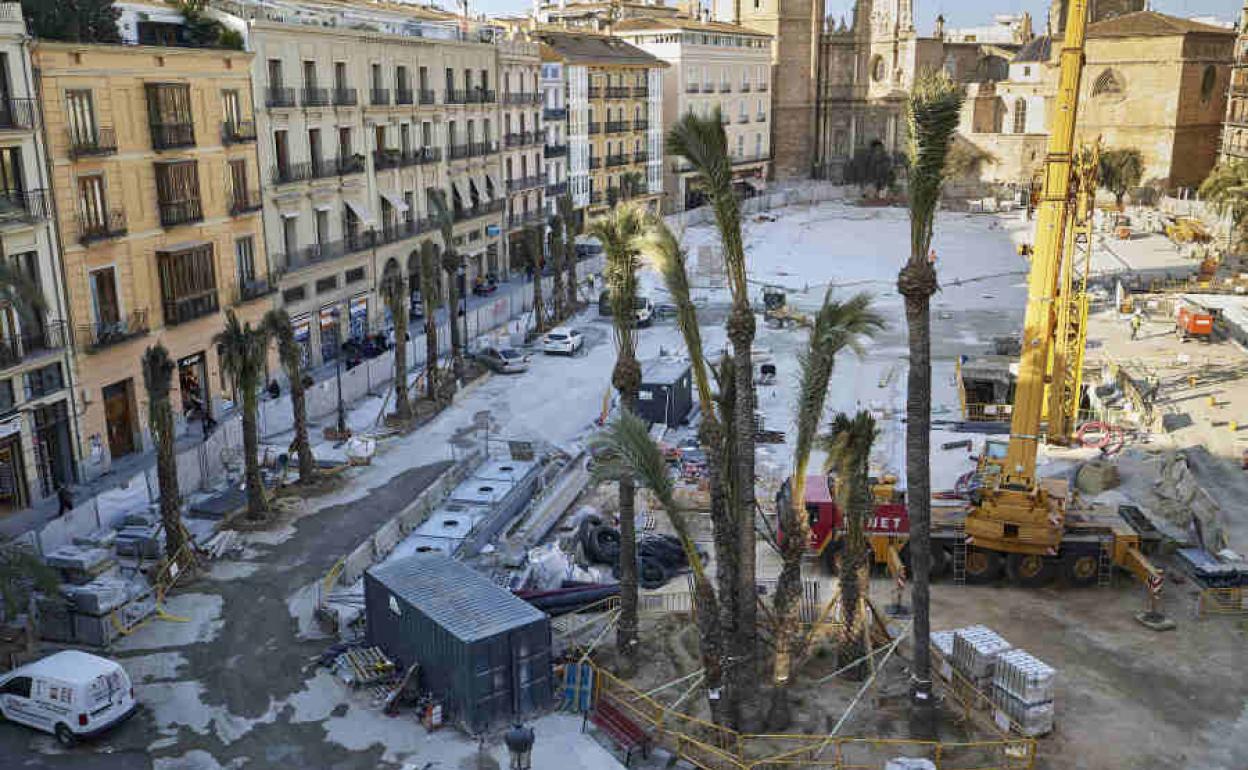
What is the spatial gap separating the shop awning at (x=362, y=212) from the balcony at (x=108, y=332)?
574 inches

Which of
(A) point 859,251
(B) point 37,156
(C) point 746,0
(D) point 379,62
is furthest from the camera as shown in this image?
(C) point 746,0

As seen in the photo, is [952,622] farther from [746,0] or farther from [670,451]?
[746,0]

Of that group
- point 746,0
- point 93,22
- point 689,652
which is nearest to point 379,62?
point 93,22

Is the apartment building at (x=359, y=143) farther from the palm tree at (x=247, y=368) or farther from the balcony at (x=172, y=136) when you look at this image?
the palm tree at (x=247, y=368)

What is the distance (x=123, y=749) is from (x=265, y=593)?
6.34 metres

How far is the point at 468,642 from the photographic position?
18516mm

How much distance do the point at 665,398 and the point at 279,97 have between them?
19775 millimetres

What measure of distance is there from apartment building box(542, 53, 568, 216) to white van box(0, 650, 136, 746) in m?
52.1

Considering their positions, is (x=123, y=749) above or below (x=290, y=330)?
below

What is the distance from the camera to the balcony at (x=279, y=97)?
41.2m

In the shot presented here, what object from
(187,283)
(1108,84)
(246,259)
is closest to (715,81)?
(1108,84)

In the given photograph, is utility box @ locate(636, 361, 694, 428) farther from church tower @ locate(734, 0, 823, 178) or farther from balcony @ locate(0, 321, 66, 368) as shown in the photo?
church tower @ locate(734, 0, 823, 178)

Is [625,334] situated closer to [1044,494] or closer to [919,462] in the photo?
[919,462]

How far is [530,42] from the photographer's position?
6562 centimetres
